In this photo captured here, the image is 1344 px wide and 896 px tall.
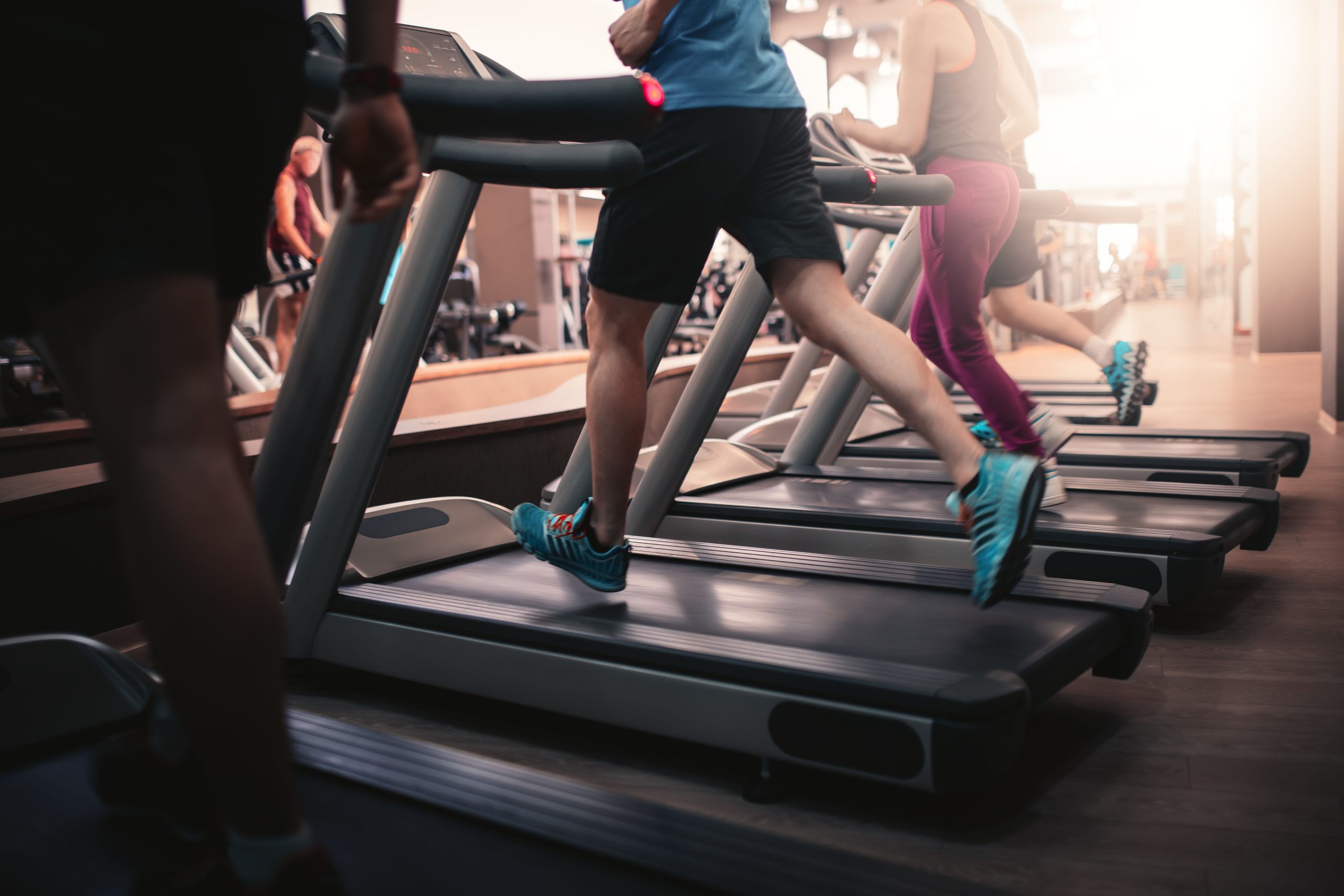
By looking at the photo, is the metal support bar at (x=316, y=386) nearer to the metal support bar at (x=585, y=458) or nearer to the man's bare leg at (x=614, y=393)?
the man's bare leg at (x=614, y=393)

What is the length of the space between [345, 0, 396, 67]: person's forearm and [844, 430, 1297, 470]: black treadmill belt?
6.81 feet

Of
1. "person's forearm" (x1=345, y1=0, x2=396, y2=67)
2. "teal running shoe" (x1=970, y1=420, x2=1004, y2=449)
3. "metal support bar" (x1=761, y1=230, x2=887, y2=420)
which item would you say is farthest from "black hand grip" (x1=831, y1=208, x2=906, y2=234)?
"person's forearm" (x1=345, y1=0, x2=396, y2=67)

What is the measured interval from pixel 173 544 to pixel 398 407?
44.9 inches

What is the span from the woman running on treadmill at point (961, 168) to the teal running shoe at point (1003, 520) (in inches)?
35.7

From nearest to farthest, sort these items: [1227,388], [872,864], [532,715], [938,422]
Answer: [872,864]
[938,422]
[532,715]
[1227,388]

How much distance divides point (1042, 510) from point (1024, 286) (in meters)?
1.43

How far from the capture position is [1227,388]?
6.01 meters

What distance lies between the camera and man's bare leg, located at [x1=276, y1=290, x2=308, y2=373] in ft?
16.3

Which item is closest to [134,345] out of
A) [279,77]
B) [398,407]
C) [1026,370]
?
[279,77]

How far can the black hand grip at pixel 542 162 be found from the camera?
1.32 m

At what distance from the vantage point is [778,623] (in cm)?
154

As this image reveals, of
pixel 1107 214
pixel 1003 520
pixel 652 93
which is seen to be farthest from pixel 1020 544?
pixel 1107 214

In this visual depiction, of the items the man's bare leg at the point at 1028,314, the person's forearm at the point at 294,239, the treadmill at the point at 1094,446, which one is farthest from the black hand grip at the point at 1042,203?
the person's forearm at the point at 294,239

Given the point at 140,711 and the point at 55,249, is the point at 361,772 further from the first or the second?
the point at 55,249
